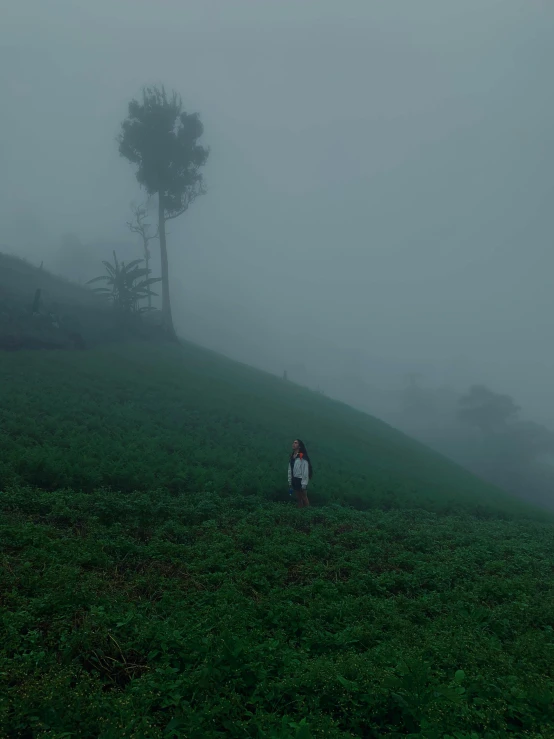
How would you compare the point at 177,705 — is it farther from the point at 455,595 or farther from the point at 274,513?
the point at 274,513

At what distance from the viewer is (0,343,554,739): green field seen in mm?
4633

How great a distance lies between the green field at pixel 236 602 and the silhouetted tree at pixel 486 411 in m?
64.8

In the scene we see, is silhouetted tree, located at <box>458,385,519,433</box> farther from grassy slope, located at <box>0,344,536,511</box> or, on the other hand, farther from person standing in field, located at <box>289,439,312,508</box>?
person standing in field, located at <box>289,439,312,508</box>

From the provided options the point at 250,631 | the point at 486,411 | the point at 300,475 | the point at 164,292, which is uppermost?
the point at 164,292

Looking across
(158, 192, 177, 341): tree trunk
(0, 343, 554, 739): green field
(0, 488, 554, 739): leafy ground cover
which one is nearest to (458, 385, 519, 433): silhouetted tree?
(158, 192, 177, 341): tree trunk

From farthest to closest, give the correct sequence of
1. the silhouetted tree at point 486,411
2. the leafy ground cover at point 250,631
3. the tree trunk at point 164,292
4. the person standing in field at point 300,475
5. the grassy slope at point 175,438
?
the silhouetted tree at point 486,411, the tree trunk at point 164,292, the person standing in field at point 300,475, the grassy slope at point 175,438, the leafy ground cover at point 250,631

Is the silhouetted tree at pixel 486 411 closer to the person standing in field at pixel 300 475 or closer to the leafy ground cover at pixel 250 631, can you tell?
the person standing in field at pixel 300 475

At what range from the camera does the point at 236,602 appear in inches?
271

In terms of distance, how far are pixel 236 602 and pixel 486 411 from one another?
78607mm

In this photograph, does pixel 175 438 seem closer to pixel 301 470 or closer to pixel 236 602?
pixel 301 470

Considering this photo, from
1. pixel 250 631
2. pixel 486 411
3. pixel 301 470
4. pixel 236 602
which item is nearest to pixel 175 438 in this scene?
pixel 301 470

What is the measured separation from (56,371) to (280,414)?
11078 mm

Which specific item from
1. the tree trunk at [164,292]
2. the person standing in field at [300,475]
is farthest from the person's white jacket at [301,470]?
the tree trunk at [164,292]

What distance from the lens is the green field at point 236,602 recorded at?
4633 mm
